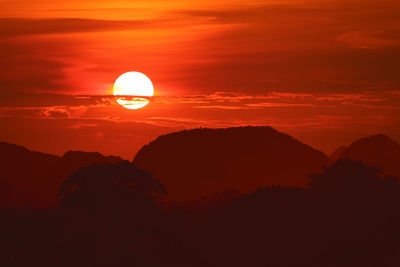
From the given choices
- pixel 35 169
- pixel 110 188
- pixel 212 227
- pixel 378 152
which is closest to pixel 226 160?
pixel 378 152

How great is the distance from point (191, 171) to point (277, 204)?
73.8m

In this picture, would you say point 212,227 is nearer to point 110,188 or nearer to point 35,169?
point 110,188

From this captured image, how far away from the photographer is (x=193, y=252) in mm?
88000

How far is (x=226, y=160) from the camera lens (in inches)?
6836

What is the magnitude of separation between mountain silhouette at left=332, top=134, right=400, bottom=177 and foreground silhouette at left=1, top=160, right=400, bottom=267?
76.9m

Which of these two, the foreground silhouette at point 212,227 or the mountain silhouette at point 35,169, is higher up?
the foreground silhouette at point 212,227

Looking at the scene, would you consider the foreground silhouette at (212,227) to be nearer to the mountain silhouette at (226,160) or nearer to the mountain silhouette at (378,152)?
the mountain silhouette at (226,160)

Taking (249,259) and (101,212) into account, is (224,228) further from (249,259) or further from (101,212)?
(101,212)

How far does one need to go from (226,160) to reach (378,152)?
135ft

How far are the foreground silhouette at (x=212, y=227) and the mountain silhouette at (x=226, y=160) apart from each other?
55.9 m

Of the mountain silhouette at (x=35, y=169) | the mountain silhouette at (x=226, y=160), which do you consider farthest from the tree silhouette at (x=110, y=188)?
the mountain silhouette at (x=226, y=160)

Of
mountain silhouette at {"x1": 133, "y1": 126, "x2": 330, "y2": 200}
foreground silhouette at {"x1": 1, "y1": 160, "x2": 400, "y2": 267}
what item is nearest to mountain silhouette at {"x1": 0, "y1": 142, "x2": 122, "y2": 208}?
mountain silhouette at {"x1": 133, "y1": 126, "x2": 330, "y2": 200}

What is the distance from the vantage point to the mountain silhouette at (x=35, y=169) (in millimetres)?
145250

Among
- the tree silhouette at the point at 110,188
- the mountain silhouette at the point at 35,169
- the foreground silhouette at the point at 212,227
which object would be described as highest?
the tree silhouette at the point at 110,188
